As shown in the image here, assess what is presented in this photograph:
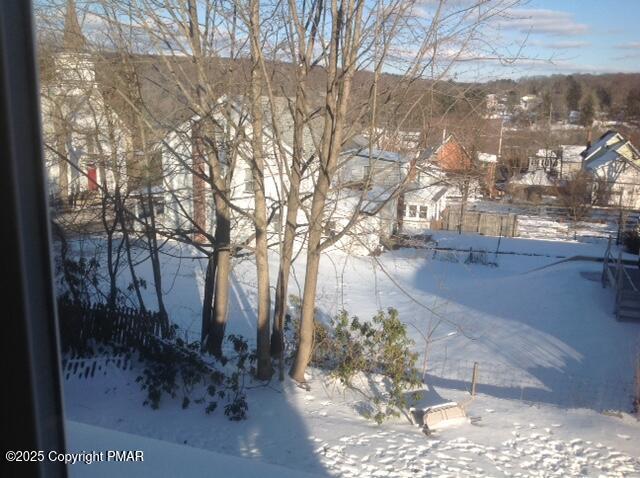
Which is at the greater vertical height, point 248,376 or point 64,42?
point 64,42

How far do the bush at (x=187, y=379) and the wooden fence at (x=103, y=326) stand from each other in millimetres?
302

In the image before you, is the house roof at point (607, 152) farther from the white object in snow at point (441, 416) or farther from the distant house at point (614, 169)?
the white object in snow at point (441, 416)

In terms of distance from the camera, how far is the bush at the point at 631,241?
1693 cm

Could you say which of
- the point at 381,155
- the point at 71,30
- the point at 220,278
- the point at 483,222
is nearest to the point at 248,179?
the point at 220,278

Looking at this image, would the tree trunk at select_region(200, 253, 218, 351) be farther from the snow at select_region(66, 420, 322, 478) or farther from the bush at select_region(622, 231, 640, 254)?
the bush at select_region(622, 231, 640, 254)

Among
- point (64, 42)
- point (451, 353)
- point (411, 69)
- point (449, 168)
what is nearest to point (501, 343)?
point (451, 353)

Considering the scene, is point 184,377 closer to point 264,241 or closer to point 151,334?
point 151,334

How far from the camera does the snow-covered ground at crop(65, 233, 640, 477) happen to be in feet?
13.1

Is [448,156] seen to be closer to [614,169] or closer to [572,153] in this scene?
[572,153]

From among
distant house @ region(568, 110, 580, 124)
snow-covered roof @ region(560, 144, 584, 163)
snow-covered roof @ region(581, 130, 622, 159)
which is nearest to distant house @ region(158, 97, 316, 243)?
distant house @ region(568, 110, 580, 124)

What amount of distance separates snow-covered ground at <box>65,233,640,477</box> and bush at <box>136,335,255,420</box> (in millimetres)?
113

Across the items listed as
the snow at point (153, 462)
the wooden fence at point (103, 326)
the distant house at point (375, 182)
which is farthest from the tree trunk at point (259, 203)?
the snow at point (153, 462)

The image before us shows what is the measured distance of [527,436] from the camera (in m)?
4.51

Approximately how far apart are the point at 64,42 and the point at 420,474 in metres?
4.47
